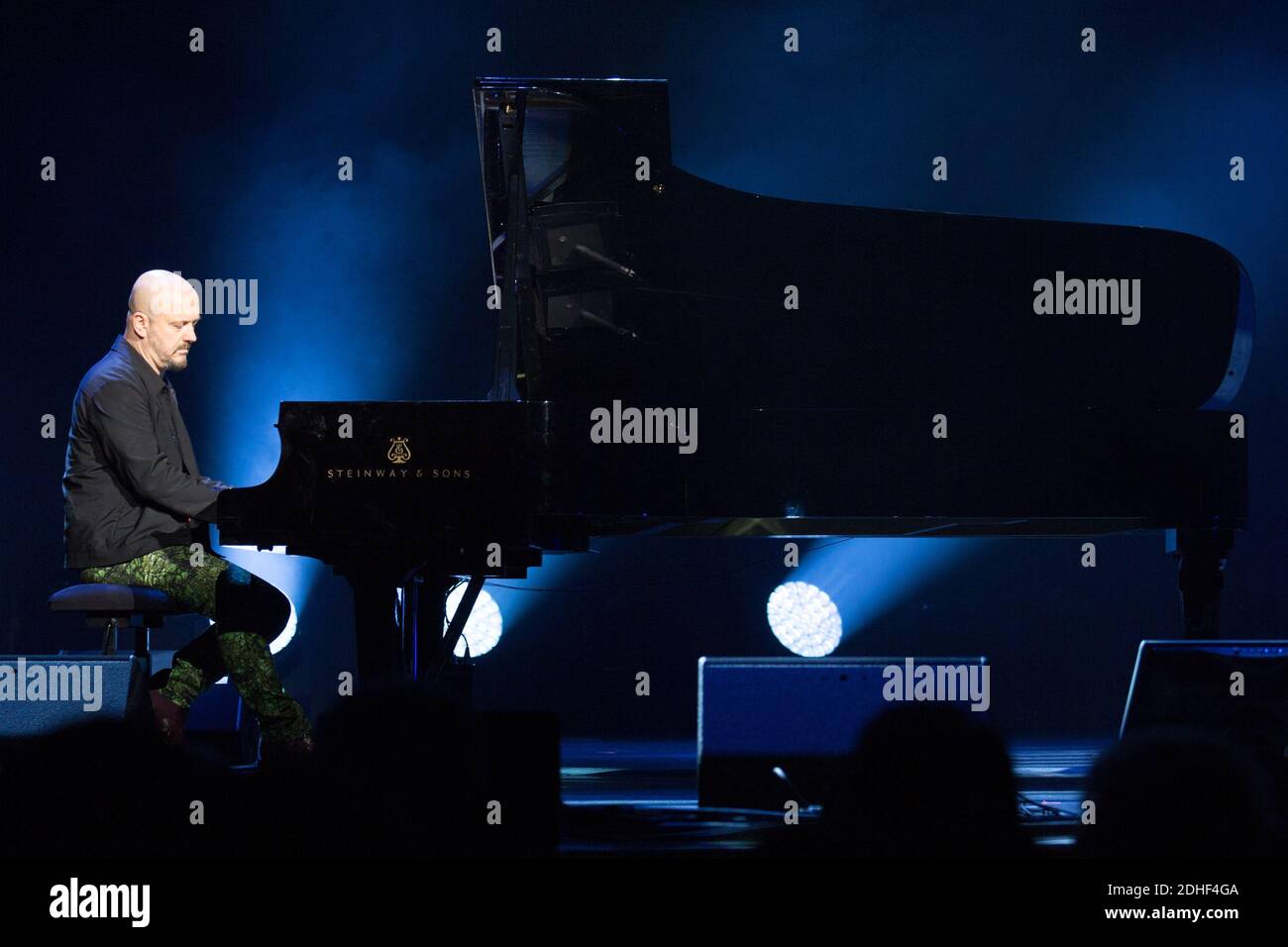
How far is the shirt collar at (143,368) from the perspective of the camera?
356 centimetres

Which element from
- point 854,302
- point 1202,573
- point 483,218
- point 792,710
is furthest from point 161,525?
point 483,218

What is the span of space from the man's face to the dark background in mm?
2675

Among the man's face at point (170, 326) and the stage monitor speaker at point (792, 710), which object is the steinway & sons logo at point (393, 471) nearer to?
the man's face at point (170, 326)

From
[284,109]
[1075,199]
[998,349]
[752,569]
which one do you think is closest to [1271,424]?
[1075,199]

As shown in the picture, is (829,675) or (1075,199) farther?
(1075,199)

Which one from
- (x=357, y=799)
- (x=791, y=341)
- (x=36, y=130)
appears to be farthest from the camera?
(x=36, y=130)

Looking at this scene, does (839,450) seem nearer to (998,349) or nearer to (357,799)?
(998,349)

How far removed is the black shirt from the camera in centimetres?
340

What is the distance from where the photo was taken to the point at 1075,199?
628cm

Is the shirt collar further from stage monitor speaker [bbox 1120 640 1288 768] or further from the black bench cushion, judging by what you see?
stage monitor speaker [bbox 1120 640 1288 768]

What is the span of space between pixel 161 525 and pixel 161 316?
595mm

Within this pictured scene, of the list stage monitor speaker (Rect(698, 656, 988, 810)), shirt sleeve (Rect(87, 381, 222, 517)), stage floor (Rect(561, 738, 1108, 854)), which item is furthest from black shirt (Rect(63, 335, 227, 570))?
stage monitor speaker (Rect(698, 656, 988, 810))

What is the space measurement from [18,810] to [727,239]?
2.44 meters
